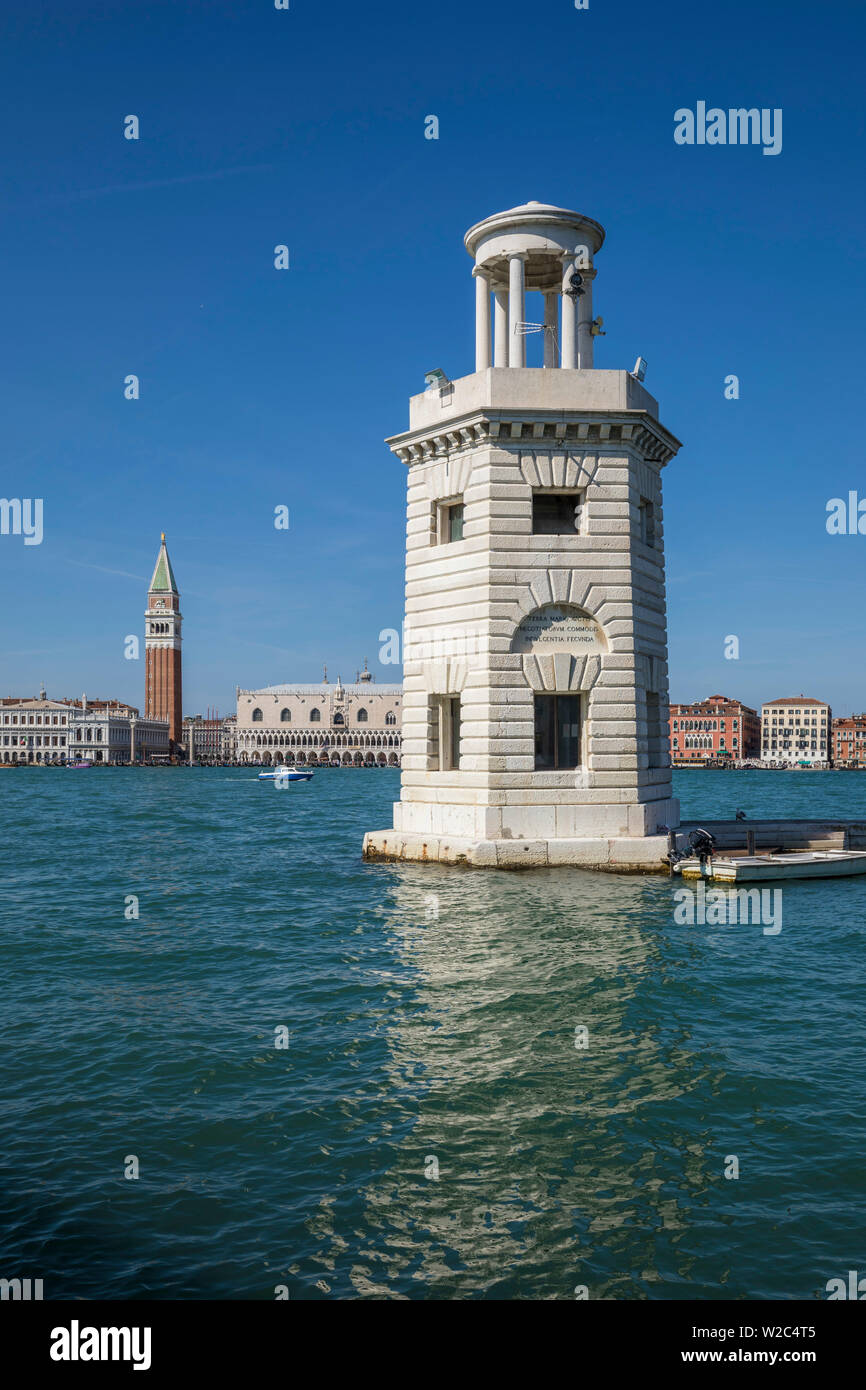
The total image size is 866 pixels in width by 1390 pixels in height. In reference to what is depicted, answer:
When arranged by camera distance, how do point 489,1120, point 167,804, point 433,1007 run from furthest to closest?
1. point 167,804
2. point 433,1007
3. point 489,1120

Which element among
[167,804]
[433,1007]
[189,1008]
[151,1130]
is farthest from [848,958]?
[167,804]

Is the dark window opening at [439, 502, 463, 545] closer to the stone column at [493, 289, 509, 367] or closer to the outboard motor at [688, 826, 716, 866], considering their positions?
the stone column at [493, 289, 509, 367]

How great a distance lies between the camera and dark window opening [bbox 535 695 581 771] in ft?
76.4

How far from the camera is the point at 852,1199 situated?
6.89 metres

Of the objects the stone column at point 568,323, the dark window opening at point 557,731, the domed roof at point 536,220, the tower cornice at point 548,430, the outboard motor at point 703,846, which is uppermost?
the domed roof at point 536,220

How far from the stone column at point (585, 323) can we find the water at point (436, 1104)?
14.3 metres

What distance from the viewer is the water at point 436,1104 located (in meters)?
6.11

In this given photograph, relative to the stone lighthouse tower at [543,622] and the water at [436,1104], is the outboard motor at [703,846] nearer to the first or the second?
the stone lighthouse tower at [543,622]

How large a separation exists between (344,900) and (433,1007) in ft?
28.0

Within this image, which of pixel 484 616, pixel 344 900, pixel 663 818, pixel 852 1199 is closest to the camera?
pixel 852 1199

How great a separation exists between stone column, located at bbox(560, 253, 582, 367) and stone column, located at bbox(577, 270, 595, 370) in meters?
0.23

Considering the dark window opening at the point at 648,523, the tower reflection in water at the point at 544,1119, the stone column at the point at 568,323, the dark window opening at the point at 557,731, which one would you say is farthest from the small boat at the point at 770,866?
the stone column at the point at 568,323

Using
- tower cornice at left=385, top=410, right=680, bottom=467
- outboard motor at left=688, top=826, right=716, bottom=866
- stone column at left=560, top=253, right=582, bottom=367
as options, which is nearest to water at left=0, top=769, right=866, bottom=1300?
outboard motor at left=688, top=826, right=716, bottom=866
